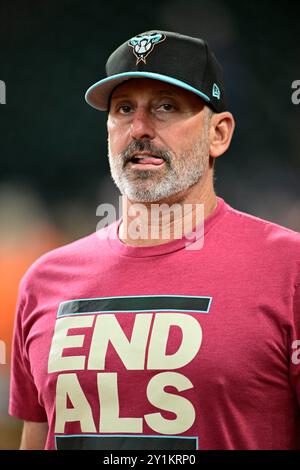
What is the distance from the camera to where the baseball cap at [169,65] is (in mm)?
1314

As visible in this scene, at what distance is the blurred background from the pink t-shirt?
1.00 meters

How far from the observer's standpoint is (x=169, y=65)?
4.33 ft

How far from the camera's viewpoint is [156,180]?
1309 mm

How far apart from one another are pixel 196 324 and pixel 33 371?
355 mm

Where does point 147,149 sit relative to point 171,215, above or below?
above

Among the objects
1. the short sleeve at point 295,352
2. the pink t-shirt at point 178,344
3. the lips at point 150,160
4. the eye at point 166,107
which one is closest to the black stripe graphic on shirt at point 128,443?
the pink t-shirt at point 178,344

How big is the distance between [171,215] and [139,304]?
19 cm

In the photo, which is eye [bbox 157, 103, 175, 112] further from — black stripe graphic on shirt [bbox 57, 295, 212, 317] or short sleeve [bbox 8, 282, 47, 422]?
short sleeve [bbox 8, 282, 47, 422]

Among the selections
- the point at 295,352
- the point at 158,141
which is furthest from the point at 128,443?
the point at 158,141

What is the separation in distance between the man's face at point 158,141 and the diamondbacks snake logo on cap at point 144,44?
0.05m

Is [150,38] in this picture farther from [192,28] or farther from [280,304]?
[192,28]

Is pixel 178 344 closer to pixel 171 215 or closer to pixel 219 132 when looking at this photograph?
pixel 171 215

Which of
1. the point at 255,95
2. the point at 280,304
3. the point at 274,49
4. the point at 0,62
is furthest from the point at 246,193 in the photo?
the point at 280,304

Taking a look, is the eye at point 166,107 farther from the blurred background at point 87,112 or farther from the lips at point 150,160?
the blurred background at point 87,112
